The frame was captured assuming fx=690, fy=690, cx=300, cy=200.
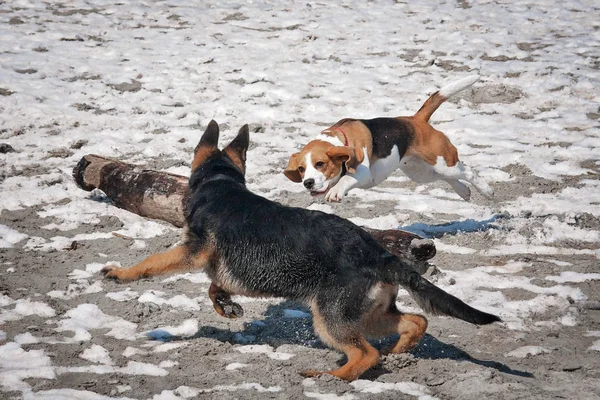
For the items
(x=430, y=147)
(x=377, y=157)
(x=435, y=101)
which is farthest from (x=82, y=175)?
(x=435, y=101)

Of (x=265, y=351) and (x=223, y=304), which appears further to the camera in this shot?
(x=223, y=304)

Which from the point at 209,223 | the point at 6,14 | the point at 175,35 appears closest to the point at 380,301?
the point at 209,223

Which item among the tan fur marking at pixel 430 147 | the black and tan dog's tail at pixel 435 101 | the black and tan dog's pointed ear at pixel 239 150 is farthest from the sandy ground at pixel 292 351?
the black and tan dog's tail at pixel 435 101

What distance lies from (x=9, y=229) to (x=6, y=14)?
816cm

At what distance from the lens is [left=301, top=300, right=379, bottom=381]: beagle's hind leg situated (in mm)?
4109

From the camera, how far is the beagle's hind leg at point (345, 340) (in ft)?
13.5

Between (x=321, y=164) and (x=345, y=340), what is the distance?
2483mm

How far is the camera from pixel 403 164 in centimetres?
700

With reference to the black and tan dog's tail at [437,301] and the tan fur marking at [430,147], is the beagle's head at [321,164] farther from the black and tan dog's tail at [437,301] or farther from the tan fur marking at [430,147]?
the black and tan dog's tail at [437,301]

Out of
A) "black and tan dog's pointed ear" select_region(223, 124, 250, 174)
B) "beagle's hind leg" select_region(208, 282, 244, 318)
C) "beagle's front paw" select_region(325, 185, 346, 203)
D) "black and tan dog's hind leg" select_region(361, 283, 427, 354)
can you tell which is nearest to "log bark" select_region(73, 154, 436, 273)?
"black and tan dog's pointed ear" select_region(223, 124, 250, 174)

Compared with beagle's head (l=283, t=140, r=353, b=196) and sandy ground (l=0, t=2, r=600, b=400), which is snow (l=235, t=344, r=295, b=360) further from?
beagle's head (l=283, t=140, r=353, b=196)

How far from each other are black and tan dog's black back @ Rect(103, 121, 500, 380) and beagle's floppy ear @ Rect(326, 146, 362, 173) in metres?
1.58

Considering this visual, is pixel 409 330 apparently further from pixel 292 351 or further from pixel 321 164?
pixel 321 164

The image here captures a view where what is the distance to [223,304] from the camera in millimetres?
4785
